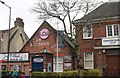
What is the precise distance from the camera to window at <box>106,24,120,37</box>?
34.8m

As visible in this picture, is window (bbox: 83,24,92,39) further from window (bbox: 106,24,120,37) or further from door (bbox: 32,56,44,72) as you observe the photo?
door (bbox: 32,56,44,72)

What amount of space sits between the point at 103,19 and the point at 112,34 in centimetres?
224

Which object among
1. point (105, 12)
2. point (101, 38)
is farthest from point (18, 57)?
point (105, 12)

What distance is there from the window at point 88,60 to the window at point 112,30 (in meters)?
3.53

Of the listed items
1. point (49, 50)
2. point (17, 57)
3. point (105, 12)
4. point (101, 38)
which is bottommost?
point (17, 57)

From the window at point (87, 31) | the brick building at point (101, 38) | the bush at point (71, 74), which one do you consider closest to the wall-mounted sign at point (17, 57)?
the bush at point (71, 74)

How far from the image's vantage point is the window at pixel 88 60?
36000 mm

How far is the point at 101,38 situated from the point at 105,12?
398 cm

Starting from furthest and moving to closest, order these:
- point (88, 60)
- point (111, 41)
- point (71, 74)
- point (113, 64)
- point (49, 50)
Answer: point (49, 50) → point (88, 60) → point (113, 64) → point (111, 41) → point (71, 74)

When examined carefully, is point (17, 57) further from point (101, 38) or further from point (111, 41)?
point (111, 41)

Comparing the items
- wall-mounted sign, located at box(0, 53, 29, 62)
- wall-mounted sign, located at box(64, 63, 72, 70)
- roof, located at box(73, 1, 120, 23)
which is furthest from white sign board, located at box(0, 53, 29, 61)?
roof, located at box(73, 1, 120, 23)

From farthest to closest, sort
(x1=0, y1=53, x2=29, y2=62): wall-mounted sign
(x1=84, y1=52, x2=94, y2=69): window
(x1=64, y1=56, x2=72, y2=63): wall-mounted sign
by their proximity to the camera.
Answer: (x1=0, y1=53, x2=29, y2=62): wall-mounted sign < (x1=64, y1=56, x2=72, y2=63): wall-mounted sign < (x1=84, y1=52, x2=94, y2=69): window

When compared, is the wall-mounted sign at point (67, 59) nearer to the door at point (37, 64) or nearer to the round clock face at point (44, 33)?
the door at point (37, 64)

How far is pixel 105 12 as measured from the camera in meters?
37.2
